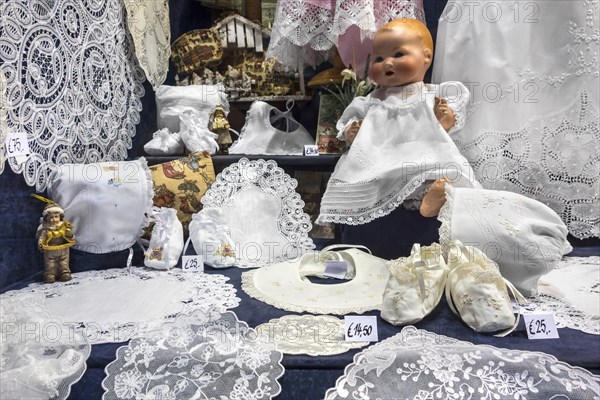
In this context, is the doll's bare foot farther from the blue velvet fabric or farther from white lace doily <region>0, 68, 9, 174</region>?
white lace doily <region>0, 68, 9, 174</region>

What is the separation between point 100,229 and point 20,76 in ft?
1.40

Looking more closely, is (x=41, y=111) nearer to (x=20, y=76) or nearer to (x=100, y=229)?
(x=20, y=76)

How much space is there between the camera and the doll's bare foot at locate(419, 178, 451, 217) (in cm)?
113

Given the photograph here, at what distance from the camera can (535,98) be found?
4.64ft

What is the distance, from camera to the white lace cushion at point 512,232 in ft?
3.22

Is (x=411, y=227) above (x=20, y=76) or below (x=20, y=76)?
below

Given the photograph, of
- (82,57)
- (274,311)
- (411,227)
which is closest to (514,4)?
(411,227)

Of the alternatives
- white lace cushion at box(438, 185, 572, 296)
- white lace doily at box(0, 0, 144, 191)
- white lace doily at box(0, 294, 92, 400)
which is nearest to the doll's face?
white lace cushion at box(438, 185, 572, 296)

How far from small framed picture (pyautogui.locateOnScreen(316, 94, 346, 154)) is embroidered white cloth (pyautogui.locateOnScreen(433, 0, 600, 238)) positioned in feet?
1.29

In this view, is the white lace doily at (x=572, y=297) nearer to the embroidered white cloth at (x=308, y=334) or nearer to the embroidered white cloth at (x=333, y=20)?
the embroidered white cloth at (x=308, y=334)

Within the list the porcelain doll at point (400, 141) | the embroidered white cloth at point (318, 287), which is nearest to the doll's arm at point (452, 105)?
the porcelain doll at point (400, 141)

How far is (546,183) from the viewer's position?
1.40m

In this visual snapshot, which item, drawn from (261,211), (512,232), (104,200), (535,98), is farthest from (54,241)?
(535,98)

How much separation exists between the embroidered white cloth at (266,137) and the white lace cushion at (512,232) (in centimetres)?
77
